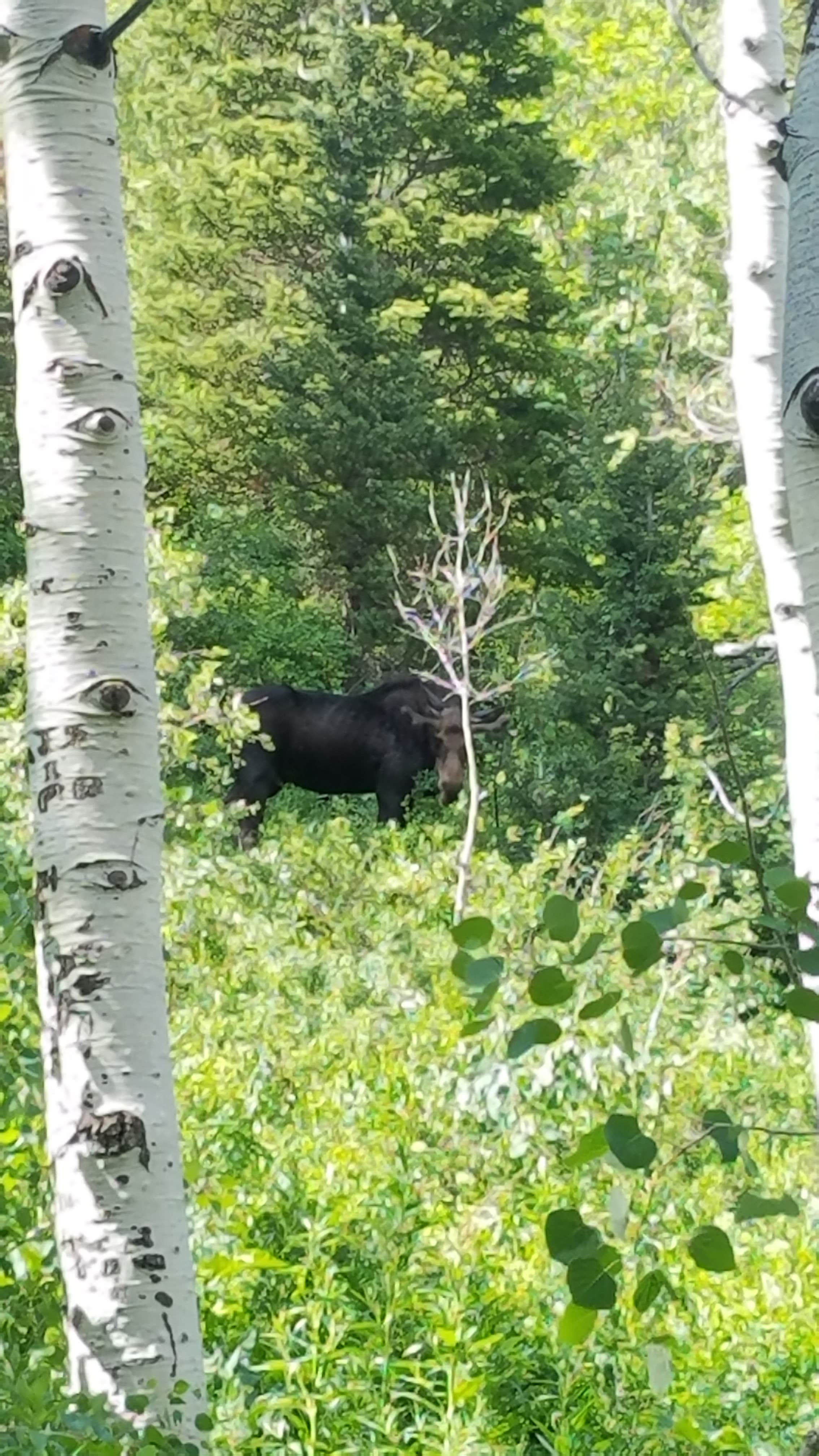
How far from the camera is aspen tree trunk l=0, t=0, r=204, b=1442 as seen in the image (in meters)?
2.70

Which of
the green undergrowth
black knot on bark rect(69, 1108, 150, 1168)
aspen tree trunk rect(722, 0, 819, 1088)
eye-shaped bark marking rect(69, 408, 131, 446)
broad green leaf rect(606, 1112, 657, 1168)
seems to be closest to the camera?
broad green leaf rect(606, 1112, 657, 1168)

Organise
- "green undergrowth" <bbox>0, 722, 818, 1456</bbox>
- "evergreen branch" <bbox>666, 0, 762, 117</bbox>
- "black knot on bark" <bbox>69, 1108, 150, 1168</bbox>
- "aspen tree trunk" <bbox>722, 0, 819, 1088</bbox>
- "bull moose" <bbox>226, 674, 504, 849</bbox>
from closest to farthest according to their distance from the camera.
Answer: "black knot on bark" <bbox>69, 1108, 150, 1168</bbox>, "evergreen branch" <bbox>666, 0, 762, 117</bbox>, "green undergrowth" <bbox>0, 722, 818, 1456</bbox>, "aspen tree trunk" <bbox>722, 0, 819, 1088</bbox>, "bull moose" <bbox>226, 674, 504, 849</bbox>

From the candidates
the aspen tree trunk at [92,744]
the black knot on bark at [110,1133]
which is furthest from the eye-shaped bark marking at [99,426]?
the black knot on bark at [110,1133]

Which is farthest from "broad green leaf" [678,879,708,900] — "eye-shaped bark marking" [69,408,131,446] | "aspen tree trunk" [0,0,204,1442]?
"eye-shaped bark marking" [69,408,131,446]

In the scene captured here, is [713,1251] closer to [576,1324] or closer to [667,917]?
[576,1324]

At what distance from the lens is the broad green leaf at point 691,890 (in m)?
1.44

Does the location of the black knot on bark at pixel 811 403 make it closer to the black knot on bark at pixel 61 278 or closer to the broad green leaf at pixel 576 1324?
the broad green leaf at pixel 576 1324

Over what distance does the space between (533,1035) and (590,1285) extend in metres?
0.21

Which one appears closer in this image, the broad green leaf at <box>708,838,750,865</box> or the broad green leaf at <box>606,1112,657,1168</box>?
the broad green leaf at <box>606,1112,657,1168</box>

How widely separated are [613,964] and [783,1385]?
3.11 m

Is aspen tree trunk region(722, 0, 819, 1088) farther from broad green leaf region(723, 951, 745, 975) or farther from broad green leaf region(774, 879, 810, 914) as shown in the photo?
broad green leaf region(774, 879, 810, 914)

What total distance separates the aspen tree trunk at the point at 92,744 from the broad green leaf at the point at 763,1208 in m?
1.56

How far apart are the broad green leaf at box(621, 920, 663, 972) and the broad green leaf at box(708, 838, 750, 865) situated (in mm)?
101

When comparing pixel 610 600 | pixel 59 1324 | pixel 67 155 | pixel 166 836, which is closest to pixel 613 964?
pixel 166 836
